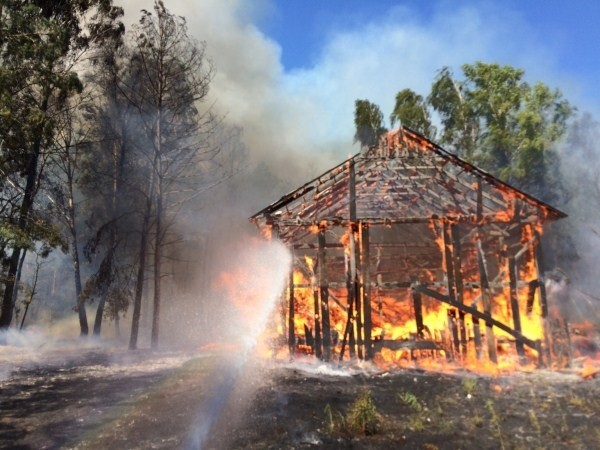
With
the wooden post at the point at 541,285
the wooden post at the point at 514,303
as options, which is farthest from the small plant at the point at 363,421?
the wooden post at the point at 541,285

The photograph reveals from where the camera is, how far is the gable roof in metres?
12.6

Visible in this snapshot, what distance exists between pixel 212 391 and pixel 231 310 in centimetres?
2243

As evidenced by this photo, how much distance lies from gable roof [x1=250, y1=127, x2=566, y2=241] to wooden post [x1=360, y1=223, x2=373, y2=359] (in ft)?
2.03

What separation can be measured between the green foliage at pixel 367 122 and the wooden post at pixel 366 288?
21174 mm

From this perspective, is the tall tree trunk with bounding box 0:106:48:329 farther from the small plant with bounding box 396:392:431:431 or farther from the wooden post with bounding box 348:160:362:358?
the small plant with bounding box 396:392:431:431

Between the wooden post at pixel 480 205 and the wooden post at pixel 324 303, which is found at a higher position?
the wooden post at pixel 480 205

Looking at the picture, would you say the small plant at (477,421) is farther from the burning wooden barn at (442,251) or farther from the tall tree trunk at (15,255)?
the tall tree trunk at (15,255)

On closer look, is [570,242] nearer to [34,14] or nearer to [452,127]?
[452,127]

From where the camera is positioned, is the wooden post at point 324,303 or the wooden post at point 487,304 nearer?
the wooden post at point 487,304

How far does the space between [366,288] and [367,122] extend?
75.4ft

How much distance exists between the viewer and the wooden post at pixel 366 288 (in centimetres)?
1251

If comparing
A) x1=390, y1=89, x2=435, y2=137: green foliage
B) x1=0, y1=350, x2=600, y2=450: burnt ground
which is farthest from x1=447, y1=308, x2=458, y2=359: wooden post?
x1=390, y1=89, x2=435, y2=137: green foliage

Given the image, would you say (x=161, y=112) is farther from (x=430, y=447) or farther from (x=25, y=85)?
(x=430, y=447)

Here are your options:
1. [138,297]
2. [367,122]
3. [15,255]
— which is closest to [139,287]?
[138,297]
